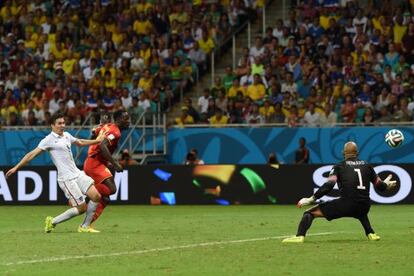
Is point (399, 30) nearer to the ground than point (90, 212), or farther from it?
farther from it

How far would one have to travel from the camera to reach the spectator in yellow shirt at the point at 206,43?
35.8 meters

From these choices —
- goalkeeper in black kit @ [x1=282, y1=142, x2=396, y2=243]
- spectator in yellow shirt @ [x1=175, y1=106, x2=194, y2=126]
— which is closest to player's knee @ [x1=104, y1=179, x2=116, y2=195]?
goalkeeper in black kit @ [x1=282, y1=142, x2=396, y2=243]

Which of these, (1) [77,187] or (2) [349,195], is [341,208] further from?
(1) [77,187]

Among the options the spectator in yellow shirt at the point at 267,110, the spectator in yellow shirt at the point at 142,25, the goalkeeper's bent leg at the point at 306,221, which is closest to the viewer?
the goalkeeper's bent leg at the point at 306,221

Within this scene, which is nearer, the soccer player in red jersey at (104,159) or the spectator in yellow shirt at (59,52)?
the soccer player in red jersey at (104,159)

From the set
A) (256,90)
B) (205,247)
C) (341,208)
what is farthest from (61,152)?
(256,90)

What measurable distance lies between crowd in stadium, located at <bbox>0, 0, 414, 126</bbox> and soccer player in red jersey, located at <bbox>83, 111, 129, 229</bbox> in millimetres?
12570

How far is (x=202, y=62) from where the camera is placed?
3562 centimetres

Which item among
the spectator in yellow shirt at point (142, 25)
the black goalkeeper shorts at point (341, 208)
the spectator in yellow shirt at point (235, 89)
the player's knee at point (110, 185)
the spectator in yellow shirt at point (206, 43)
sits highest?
the spectator in yellow shirt at point (142, 25)

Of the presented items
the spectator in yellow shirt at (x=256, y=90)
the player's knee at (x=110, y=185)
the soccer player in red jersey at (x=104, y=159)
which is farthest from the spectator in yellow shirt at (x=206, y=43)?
the player's knee at (x=110, y=185)

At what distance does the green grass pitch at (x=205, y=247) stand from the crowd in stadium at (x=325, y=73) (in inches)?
284

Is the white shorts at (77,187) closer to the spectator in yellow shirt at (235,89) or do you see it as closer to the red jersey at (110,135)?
the red jersey at (110,135)

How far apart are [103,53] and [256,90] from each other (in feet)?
20.4

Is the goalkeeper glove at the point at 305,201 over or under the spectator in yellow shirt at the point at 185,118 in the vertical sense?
over
